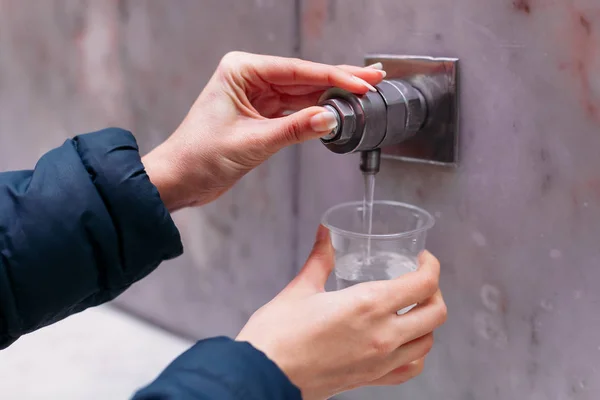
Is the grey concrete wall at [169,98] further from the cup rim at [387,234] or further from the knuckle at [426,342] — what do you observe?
the knuckle at [426,342]

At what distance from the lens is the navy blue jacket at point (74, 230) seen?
0.53 meters

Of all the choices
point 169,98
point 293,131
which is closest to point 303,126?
point 293,131

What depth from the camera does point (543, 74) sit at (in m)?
0.50

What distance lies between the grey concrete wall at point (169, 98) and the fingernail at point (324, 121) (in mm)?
225

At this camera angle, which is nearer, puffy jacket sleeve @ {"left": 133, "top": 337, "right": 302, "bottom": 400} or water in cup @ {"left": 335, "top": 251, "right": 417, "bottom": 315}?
puffy jacket sleeve @ {"left": 133, "top": 337, "right": 302, "bottom": 400}

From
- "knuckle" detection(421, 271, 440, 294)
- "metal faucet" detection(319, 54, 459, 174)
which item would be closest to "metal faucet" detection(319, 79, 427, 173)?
"metal faucet" detection(319, 54, 459, 174)

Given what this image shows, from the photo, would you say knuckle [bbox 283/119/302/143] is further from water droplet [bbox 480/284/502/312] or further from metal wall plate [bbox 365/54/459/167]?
water droplet [bbox 480/284/502/312]

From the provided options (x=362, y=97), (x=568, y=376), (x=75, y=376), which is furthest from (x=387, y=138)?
(x=75, y=376)

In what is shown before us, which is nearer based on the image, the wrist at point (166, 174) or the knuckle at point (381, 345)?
the knuckle at point (381, 345)

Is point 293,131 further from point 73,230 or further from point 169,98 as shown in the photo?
point 169,98

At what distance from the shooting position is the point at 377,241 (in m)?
0.53

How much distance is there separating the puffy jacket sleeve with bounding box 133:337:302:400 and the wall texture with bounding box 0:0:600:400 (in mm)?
259


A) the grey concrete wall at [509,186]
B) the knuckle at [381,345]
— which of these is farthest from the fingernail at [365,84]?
the knuckle at [381,345]

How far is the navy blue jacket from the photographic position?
1.72 feet
